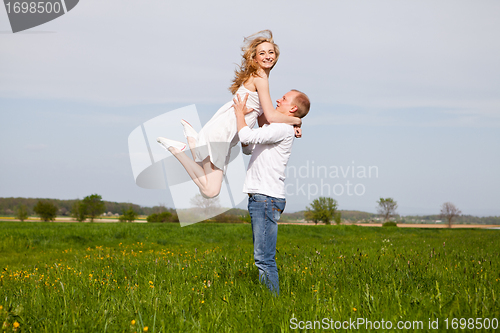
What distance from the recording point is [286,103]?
4.14 metres

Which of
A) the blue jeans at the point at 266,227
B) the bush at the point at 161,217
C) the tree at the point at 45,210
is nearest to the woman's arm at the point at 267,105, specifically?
the blue jeans at the point at 266,227

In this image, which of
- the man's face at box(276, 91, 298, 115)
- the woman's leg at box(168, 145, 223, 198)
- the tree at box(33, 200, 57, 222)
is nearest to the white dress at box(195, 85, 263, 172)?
the woman's leg at box(168, 145, 223, 198)

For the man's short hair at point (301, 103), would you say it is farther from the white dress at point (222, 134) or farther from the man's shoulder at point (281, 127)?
the white dress at point (222, 134)

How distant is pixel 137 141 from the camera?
429 centimetres

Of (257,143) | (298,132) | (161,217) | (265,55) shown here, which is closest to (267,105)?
(257,143)

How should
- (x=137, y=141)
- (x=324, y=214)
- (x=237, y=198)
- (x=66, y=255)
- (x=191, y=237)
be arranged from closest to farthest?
(x=137, y=141) < (x=237, y=198) < (x=66, y=255) < (x=191, y=237) < (x=324, y=214)

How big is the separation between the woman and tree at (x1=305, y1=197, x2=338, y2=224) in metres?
65.1

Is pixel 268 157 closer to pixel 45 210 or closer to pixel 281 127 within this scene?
pixel 281 127

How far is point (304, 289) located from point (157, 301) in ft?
6.21

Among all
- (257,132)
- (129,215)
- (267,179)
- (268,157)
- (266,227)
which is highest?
(257,132)

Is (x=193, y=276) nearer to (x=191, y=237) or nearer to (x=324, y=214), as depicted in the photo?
(x=191, y=237)

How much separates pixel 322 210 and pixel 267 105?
67019mm

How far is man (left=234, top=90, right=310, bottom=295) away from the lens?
3848 mm

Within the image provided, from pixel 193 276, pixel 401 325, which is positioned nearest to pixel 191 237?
pixel 193 276
